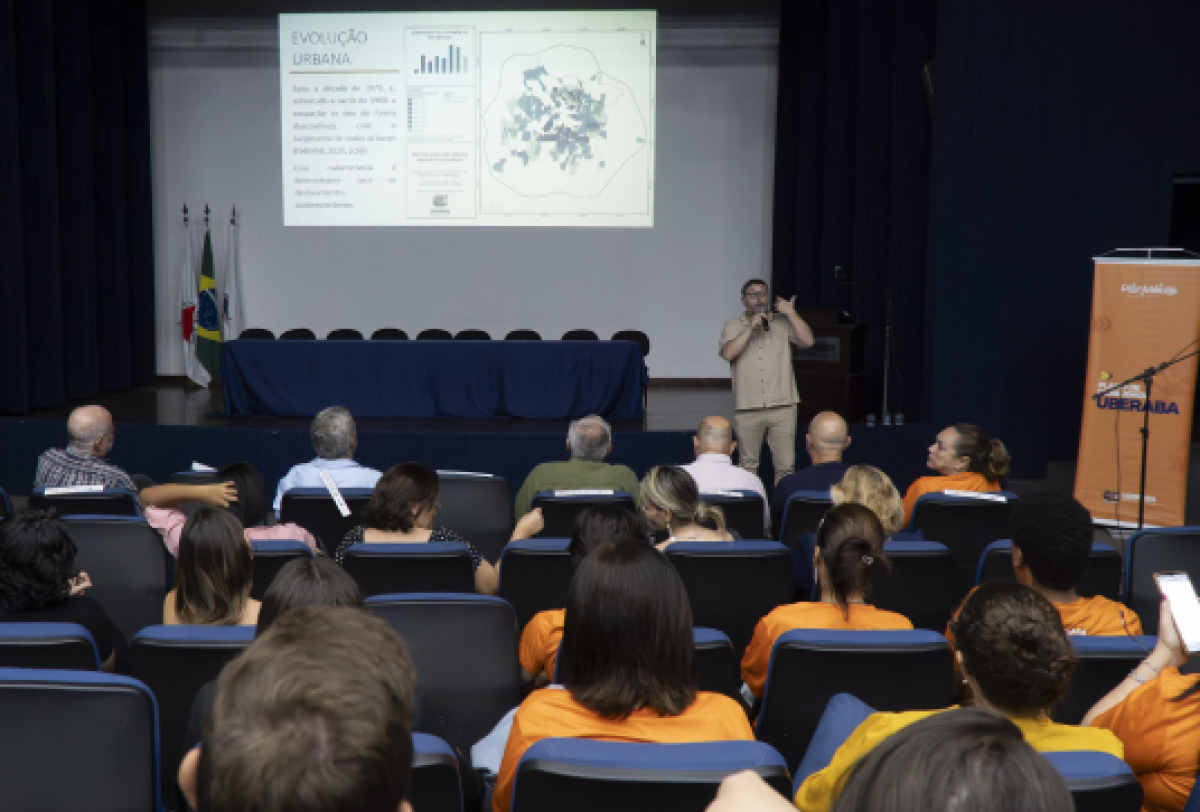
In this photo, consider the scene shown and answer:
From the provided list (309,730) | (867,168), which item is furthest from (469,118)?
(309,730)

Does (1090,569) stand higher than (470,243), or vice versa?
(470,243)

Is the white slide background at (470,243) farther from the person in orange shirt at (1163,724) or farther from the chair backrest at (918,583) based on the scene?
the person in orange shirt at (1163,724)

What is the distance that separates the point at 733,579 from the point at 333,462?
2.15 metres

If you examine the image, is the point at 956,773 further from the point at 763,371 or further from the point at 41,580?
the point at 763,371

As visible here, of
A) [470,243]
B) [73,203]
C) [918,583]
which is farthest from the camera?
[470,243]

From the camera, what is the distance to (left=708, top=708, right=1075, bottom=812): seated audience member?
2.40 ft

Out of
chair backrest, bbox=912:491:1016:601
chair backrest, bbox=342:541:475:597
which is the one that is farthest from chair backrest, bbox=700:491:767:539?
chair backrest, bbox=342:541:475:597

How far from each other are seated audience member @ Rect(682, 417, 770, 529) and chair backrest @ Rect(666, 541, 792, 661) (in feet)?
4.22

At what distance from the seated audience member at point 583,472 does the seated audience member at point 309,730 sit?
3.21 metres

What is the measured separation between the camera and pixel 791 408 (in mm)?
6191

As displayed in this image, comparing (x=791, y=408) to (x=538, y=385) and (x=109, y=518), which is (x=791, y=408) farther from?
(x=109, y=518)

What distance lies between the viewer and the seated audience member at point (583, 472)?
13.4 ft

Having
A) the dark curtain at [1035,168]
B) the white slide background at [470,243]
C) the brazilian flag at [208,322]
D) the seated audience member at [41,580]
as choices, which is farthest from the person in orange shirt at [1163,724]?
the brazilian flag at [208,322]

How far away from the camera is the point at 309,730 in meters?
0.74
